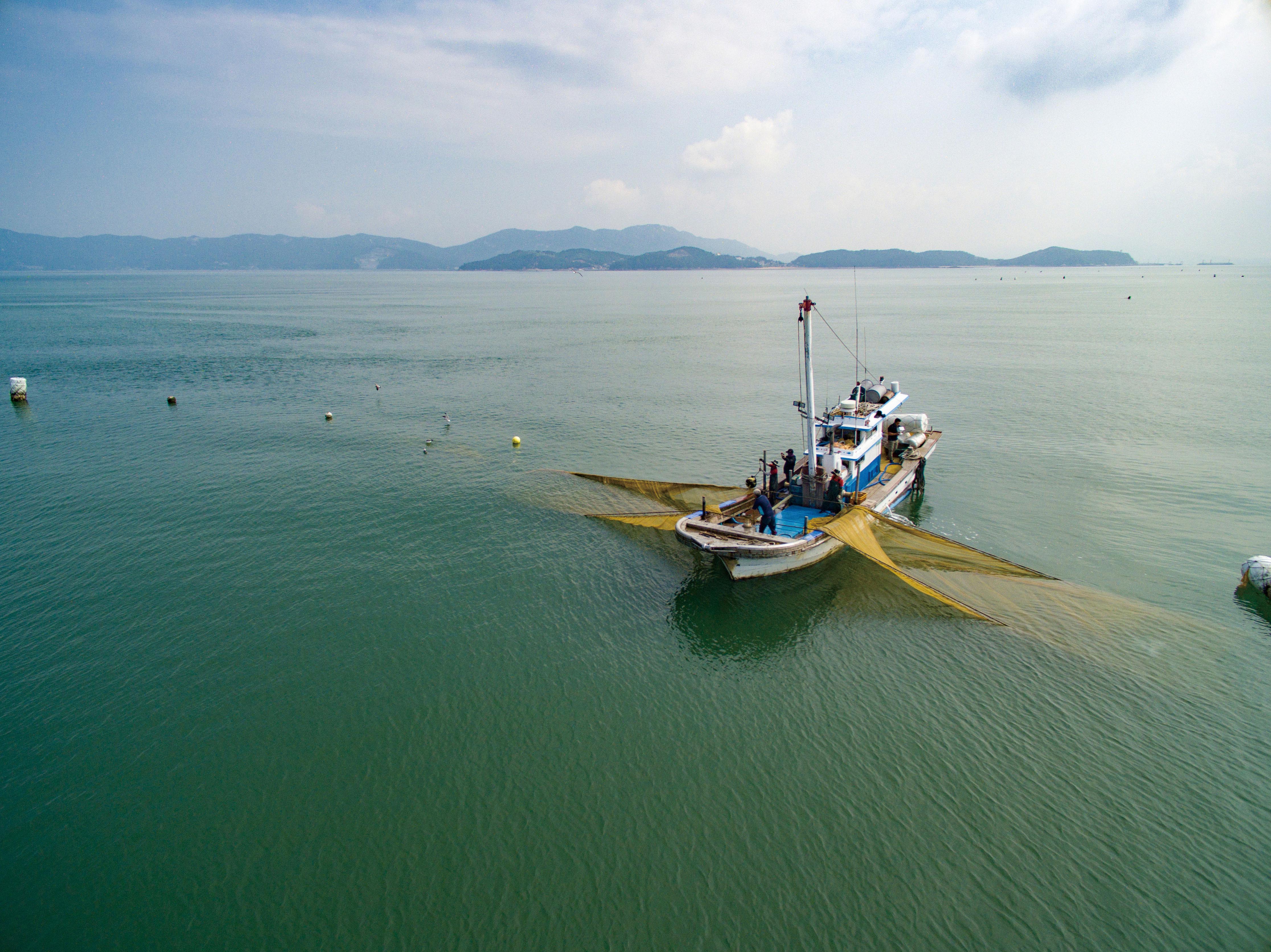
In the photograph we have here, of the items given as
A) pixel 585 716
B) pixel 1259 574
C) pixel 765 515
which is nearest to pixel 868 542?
pixel 765 515

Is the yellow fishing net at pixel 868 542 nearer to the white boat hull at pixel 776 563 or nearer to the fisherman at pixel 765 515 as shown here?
the white boat hull at pixel 776 563

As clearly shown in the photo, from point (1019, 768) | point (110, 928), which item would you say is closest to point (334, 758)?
point (110, 928)

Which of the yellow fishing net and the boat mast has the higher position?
the boat mast

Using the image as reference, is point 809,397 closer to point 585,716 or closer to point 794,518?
point 794,518

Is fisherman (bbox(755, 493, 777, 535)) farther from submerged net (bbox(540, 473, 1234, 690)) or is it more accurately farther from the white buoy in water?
the white buoy in water

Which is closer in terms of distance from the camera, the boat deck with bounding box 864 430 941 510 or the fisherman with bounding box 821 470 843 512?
the fisherman with bounding box 821 470 843 512

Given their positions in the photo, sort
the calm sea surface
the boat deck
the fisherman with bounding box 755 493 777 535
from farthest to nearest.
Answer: the boat deck, the fisherman with bounding box 755 493 777 535, the calm sea surface

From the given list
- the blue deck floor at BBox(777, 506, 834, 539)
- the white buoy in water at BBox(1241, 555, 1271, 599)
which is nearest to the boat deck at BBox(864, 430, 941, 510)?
the blue deck floor at BBox(777, 506, 834, 539)
